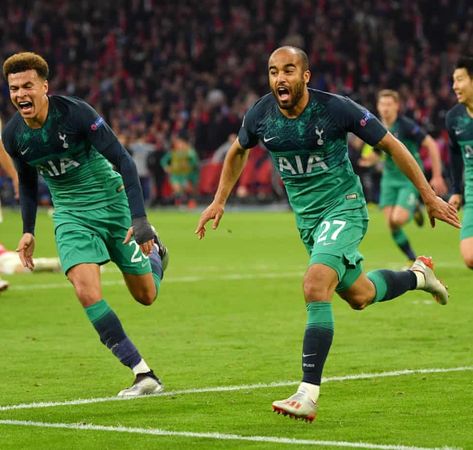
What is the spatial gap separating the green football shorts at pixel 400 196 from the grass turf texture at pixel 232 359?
0.94 metres

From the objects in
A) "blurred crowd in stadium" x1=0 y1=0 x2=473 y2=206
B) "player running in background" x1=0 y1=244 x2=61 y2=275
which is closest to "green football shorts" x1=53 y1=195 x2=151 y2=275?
"player running in background" x1=0 y1=244 x2=61 y2=275

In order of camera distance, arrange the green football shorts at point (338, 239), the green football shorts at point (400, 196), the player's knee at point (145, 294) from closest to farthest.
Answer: the green football shorts at point (338, 239)
the player's knee at point (145, 294)
the green football shorts at point (400, 196)

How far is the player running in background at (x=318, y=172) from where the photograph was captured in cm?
791

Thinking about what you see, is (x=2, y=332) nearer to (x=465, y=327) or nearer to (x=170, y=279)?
(x=465, y=327)

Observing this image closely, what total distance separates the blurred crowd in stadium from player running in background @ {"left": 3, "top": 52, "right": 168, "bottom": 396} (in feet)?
83.3

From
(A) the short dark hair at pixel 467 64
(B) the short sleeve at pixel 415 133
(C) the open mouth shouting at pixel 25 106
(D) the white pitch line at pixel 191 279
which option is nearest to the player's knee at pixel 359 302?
(C) the open mouth shouting at pixel 25 106

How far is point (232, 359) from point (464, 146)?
3.90m

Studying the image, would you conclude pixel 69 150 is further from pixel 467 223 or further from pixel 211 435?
pixel 467 223

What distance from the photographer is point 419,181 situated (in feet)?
26.8

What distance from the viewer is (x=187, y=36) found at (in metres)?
44.6

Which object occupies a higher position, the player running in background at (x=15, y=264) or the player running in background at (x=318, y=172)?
the player running in background at (x=318, y=172)

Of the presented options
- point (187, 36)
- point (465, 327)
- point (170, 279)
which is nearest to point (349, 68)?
point (187, 36)

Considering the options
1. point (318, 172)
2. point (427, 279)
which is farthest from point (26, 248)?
point (427, 279)

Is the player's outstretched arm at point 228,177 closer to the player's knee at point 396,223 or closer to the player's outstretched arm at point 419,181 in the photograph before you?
the player's outstretched arm at point 419,181
